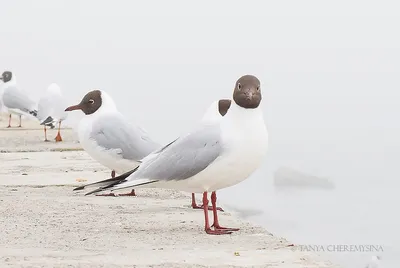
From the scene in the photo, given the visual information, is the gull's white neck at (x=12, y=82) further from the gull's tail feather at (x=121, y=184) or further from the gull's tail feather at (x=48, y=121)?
the gull's tail feather at (x=121, y=184)

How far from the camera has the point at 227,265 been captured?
4953mm

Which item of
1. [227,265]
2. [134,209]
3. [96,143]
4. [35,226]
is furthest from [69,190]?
[227,265]

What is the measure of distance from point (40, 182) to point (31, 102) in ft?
29.2

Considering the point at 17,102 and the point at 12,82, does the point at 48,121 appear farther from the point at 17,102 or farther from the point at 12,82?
the point at 12,82

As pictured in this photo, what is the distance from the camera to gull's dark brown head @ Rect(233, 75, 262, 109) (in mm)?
5953

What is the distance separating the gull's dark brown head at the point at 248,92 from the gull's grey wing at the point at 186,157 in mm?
247

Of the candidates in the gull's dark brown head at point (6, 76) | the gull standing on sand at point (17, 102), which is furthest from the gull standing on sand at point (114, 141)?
the gull's dark brown head at point (6, 76)

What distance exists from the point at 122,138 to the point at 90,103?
0.83 m

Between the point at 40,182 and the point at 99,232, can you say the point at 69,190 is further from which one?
the point at 99,232

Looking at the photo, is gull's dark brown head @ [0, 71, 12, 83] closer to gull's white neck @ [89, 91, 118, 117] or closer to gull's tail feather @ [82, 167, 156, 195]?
gull's white neck @ [89, 91, 118, 117]

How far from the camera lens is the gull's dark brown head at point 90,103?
8516 millimetres

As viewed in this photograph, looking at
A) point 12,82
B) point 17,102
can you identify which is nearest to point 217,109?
point 17,102

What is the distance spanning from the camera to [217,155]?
5.88m

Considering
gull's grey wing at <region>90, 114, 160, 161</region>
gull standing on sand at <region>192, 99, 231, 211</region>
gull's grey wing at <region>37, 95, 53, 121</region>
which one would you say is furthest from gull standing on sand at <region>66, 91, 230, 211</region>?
gull's grey wing at <region>37, 95, 53, 121</region>
